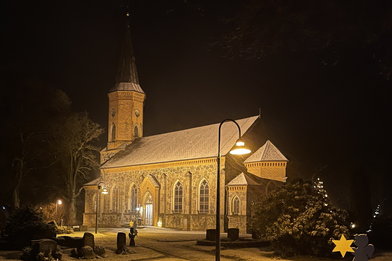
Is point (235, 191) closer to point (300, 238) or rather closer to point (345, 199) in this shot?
point (300, 238)

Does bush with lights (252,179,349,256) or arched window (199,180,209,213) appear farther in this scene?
arched window (199,180,209,213)

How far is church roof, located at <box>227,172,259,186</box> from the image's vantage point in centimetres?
3959

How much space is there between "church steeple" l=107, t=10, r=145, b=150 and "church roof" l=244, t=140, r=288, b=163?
2039 cm

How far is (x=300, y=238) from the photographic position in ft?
72.4

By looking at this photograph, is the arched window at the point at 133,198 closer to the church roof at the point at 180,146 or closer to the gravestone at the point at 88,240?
the church roof at the point at 180,146

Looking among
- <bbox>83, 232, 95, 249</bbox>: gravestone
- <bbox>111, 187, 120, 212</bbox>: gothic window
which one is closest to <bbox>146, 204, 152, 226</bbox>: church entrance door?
<bbox>111, 187, 120, 212</bbox>: gothic window

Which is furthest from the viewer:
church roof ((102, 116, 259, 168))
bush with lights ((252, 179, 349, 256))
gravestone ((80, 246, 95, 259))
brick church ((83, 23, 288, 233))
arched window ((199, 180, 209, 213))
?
church roof ((102, 116, 259, 168))

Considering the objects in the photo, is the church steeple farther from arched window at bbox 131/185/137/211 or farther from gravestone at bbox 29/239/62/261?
gravestone at bbox 29/239/62/261

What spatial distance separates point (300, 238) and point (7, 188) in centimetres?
3219

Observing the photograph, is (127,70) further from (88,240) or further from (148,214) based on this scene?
(88,240)

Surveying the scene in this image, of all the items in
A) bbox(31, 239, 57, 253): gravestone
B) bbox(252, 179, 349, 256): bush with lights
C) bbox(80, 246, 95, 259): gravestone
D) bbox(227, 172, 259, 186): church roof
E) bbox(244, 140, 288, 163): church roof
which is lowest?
bbox(80, 246, 95, 259): gravestone

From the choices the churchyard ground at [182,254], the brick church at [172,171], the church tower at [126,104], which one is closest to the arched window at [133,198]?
the brick church at [172,171]

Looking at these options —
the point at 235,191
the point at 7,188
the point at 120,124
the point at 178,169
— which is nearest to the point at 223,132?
the point at 178,169

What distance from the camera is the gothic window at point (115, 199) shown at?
176ft
